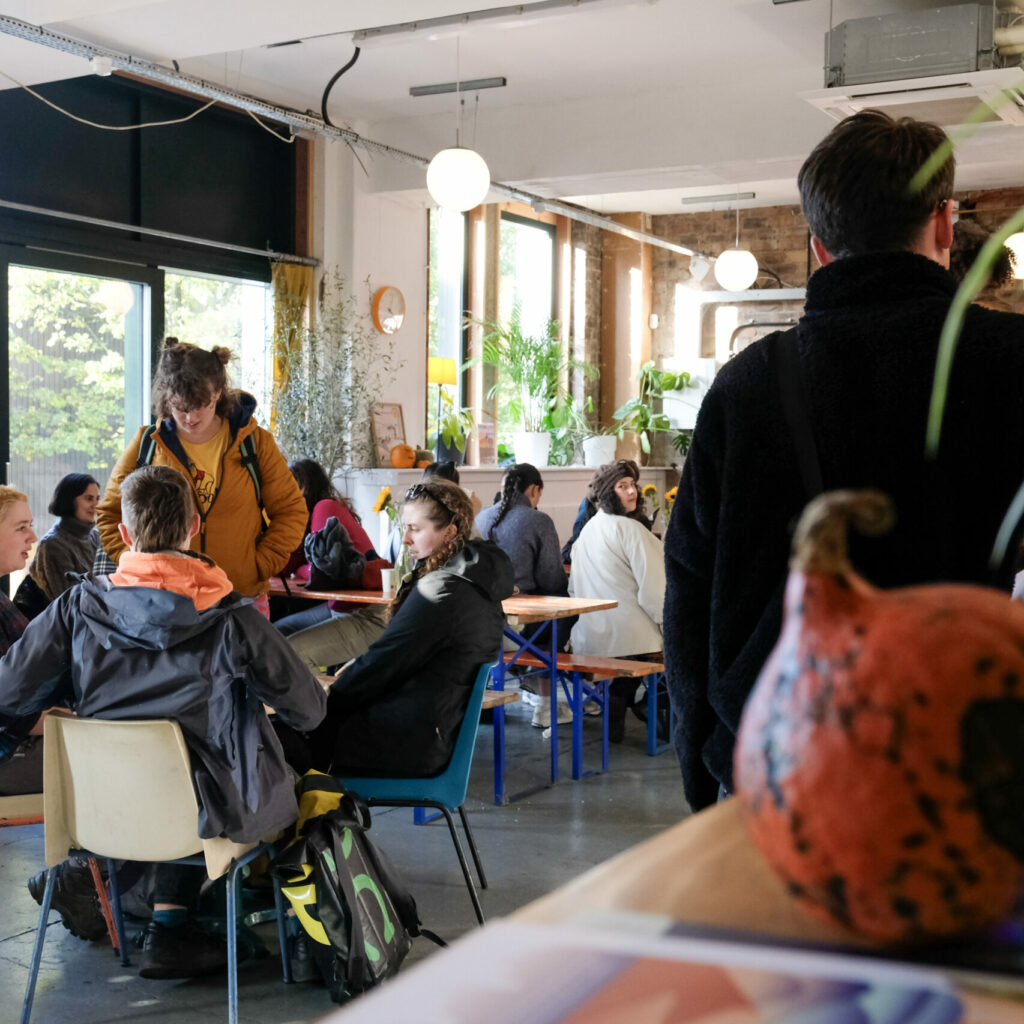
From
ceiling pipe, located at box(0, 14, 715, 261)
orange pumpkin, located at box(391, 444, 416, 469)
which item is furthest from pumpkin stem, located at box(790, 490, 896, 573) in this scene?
orange pumpkin, located at box(391, 444, 416, 469)

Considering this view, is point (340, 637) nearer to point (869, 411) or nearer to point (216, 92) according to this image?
point (216, 92)

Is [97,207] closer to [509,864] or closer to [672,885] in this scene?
[509,864]

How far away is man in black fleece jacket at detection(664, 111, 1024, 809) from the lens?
1058 mm

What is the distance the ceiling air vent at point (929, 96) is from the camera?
539 centimetres

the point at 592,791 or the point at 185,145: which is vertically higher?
the point at 185,145

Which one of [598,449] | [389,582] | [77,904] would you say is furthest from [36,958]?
[598,449]

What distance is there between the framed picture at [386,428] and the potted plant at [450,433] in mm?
466

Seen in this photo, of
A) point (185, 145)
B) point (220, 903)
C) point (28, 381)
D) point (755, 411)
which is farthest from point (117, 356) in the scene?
point (755, 411)

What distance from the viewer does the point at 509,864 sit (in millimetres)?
3918

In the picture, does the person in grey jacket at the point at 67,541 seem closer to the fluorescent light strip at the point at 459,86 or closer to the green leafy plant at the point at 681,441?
the fluorescent light strip at the point at 459,86

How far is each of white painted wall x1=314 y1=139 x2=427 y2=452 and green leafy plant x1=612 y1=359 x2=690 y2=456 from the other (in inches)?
129

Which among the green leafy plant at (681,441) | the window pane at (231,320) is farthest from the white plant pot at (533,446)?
the window pane at (231,320)

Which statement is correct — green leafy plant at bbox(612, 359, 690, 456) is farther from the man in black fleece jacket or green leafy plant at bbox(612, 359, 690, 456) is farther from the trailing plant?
the man in black fleece jacket

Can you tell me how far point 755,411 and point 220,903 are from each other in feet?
8.17
